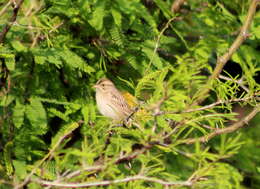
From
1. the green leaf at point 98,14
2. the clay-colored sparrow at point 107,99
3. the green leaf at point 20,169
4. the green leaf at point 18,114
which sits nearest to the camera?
the green leaf at point 20,169

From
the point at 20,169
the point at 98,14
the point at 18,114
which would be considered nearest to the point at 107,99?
the point at 98,14

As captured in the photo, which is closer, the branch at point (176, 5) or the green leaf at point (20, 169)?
the green leaf at point (20, 169)

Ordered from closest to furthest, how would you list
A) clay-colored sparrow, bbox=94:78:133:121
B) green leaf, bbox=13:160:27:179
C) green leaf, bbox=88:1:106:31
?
green leaf, bbox=13:160:27:179
green leaf, bbox=88:1:106:31
clay-colored sparrow, bbox=94:78:133:121

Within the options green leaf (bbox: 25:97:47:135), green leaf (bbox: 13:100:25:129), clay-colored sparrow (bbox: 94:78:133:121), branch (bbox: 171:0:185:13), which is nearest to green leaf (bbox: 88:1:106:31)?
clay-colored sparrow (bbox: 94:78:133:121)

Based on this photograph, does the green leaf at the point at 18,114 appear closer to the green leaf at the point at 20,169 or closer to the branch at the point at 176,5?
the green leaf at the point at 20,169

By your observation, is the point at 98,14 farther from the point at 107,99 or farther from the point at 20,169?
the point at 20,169

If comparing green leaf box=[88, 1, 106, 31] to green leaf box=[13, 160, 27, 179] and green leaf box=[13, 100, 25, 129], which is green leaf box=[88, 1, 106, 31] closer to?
green leaf box=[13, 100, 25, 129]

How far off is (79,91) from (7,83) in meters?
0.81

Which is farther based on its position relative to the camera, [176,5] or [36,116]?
[176,5]

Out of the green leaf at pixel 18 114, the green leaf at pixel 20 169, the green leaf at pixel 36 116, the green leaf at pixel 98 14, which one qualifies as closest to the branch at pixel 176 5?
the green leaf at pixel 98 14

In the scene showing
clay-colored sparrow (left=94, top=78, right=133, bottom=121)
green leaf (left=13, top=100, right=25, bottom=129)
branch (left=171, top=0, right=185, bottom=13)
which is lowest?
clay-colored sparrow (left=94, top=78, right=133, bottom=121)

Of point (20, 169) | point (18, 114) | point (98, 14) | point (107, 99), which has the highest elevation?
point (98, 14)

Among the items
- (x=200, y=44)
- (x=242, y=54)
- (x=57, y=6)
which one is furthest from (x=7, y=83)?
(x=242, y=54)

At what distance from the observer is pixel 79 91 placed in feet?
18.9
